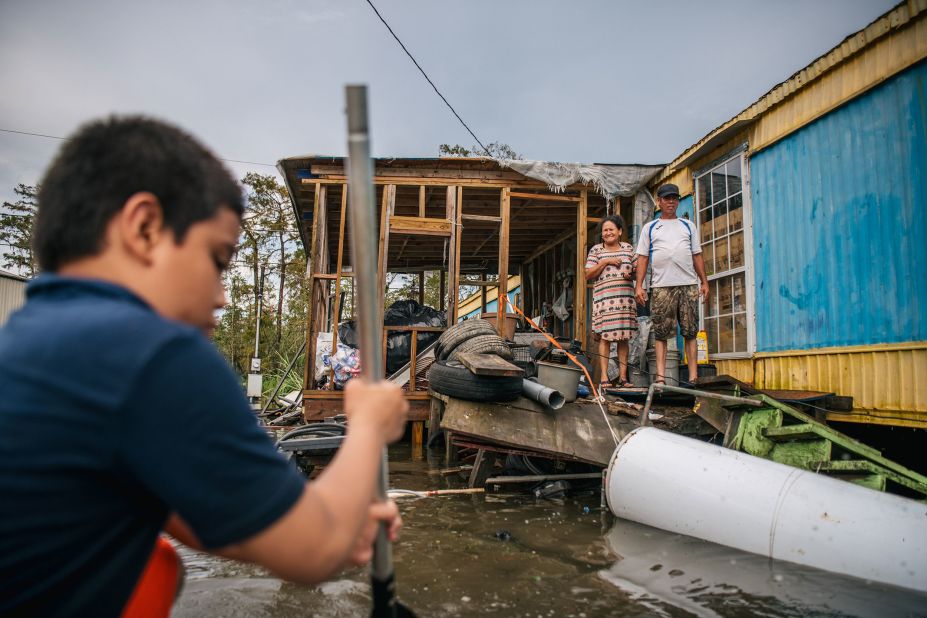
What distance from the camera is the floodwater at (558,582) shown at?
8.00ft

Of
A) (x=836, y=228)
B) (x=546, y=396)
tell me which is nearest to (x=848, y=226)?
(x=836, y=228)

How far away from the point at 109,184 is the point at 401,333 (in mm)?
7826

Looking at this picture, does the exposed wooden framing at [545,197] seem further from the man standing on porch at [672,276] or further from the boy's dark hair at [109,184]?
the boy's dark hair at [109,184]

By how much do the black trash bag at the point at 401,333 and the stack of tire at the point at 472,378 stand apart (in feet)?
8.47

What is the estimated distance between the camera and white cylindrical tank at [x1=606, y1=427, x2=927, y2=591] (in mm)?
2729

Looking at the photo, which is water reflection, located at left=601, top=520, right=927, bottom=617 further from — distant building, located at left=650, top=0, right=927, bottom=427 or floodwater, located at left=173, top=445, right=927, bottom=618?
distant building, located at left=650, top=0, right=927, bottom=427

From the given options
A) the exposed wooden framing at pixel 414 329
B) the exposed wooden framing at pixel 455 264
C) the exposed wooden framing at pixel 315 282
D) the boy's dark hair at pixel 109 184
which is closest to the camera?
the boy's dark hair at pixel 109 184

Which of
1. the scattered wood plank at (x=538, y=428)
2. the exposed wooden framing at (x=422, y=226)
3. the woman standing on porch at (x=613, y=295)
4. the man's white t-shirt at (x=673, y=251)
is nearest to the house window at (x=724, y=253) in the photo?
the man's white t-shirt at (x=673, y=251)

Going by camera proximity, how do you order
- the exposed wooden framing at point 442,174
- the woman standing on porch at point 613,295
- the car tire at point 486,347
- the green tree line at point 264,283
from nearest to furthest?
1. the car tire at point 486,347
2. the woman standing on porch at point 613,295
3. the exposed wooden framing at point 442,174
4. the green tree line at point 264,283

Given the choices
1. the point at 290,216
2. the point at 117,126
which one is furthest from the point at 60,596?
the point at 290,216

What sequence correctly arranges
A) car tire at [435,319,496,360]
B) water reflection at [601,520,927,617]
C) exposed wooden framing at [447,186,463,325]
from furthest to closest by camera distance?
exposed wooden framing at [447,186,463,325] → car tire at [435,319,496,360] → water reflection at [601,520,927,617]

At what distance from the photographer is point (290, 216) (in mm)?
19141

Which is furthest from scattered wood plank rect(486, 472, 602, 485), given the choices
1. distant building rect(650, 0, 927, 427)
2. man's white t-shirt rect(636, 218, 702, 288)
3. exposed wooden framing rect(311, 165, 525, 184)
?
exposed wooden framing rect(311, 165, 525, 184)

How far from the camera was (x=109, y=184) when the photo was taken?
979mm
